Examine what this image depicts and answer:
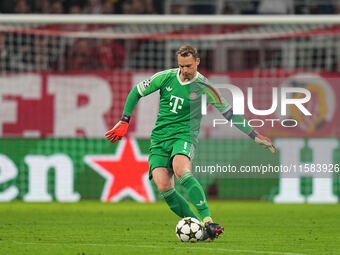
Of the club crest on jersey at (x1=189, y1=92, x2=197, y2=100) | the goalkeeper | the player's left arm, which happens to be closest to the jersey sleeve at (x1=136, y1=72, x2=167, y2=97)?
the goalkeeper

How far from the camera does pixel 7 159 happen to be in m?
14.5

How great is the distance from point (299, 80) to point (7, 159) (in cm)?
516

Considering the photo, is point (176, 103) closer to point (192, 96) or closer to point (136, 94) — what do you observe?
point (192, 96)

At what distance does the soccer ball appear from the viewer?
8047mm

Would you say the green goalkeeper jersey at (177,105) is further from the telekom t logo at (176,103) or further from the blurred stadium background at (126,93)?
the blurred stadium background at (126,93)

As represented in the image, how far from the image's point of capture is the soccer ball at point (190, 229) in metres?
8.05

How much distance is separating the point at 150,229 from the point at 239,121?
191 centimetres

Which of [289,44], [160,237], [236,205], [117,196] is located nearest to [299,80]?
[289,44]

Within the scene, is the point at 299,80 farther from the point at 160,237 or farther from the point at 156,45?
the point at 160,237

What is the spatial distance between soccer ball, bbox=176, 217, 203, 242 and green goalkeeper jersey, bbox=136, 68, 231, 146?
88 cm

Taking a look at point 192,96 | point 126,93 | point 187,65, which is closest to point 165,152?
point 192,96

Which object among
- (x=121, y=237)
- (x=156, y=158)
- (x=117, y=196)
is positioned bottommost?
(x=117, y=196)

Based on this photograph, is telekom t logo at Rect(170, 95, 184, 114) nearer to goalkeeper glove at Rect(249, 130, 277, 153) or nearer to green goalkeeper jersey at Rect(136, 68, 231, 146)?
green goalkeeper jersey at Rect(136, 68, 231, 146)

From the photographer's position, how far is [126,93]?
14.8m
